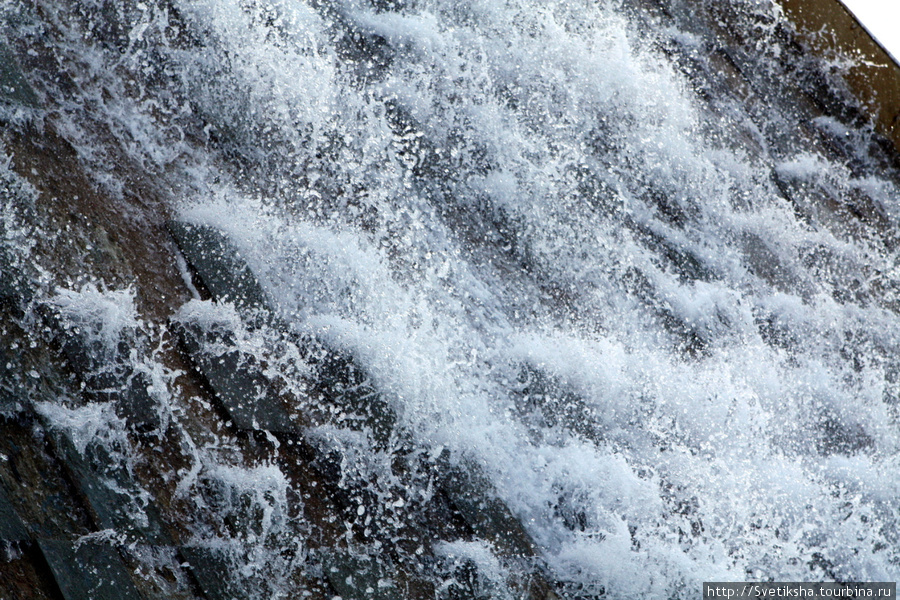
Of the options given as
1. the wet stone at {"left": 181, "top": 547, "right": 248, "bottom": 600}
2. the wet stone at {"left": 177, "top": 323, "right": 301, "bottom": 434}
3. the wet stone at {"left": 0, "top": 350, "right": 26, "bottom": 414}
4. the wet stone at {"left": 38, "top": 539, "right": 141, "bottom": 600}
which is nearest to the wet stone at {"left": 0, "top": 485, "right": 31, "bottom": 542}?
the wet stone at {"left": 38, "top": 539, "right": 141, "bottom": 600}

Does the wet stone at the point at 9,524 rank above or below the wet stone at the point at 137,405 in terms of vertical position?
below

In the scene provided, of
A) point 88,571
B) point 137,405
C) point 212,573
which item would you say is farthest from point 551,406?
point 88,571

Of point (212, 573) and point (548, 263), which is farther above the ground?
point (548, 263)

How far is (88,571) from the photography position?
136 cm

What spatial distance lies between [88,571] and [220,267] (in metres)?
0.75

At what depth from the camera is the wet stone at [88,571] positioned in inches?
52.6

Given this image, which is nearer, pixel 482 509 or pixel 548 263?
pixel 482 509

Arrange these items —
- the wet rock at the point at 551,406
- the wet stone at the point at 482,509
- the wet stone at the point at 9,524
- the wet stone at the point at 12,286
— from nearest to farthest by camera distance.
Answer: the wet stone at the point at 9,524 < the wet stone at the point at 12,286 < the wet stone at the point at 482,509 < the wet rock at the point at 551,406

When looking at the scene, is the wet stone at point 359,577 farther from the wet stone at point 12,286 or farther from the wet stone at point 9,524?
the wet stone at point 12,286

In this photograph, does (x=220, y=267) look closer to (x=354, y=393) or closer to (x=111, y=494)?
(x=354, y=393)

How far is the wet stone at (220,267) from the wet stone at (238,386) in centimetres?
10

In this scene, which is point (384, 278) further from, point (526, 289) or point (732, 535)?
point (732, 535)

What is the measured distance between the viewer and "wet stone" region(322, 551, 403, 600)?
1469 millimetres

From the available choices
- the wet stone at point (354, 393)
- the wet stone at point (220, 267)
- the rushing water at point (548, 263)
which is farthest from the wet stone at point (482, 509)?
the wet stone at point (220, 267)
